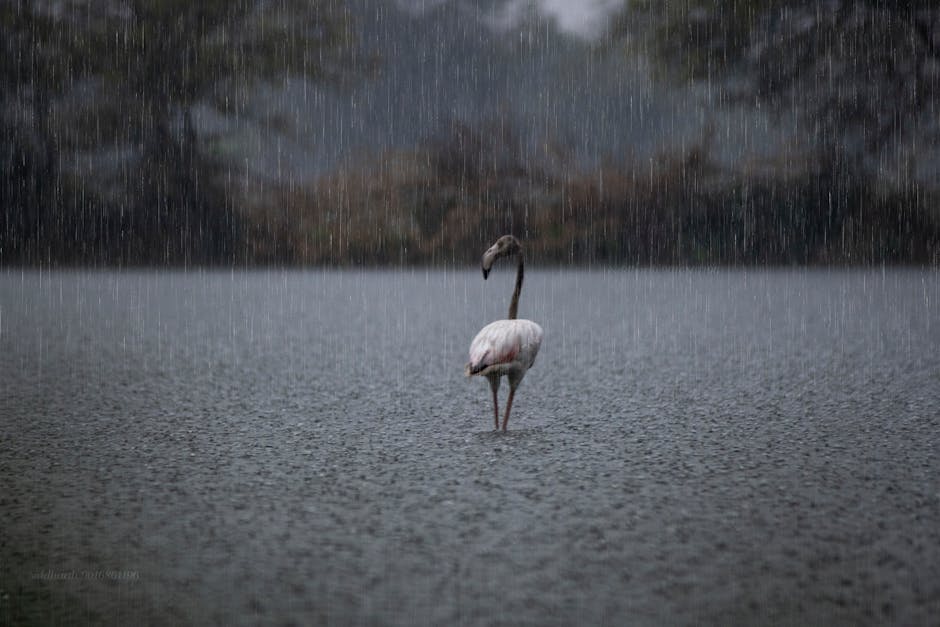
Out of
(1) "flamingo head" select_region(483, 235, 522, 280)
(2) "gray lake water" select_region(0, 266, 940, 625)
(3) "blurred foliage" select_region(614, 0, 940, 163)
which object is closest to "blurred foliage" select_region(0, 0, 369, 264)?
(3) "blurred foliage" select_region(614, 0, 940, 163)

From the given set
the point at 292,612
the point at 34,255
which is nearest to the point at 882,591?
the point at 292,612

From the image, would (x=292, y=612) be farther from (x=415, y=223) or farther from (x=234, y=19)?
(x=234, y=19)

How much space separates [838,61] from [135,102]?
15.8 meters

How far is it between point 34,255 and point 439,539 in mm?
22260

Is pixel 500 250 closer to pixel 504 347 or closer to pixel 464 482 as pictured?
pixel 504 347

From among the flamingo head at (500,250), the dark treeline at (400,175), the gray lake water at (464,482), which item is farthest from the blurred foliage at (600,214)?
the flamingo head at (500,250)

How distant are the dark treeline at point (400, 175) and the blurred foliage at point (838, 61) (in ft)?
0.14

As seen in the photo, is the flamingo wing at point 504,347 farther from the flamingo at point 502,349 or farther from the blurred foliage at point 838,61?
the blurred foliage at point 838,61

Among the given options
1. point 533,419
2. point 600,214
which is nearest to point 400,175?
point 600,214

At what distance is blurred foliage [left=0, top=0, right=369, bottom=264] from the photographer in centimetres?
2381

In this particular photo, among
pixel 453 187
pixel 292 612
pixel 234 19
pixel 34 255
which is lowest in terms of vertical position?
pixel 292 612

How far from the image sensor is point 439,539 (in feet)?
9.97

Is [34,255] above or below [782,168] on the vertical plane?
below

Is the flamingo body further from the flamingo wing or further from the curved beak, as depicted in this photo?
the curved beak
